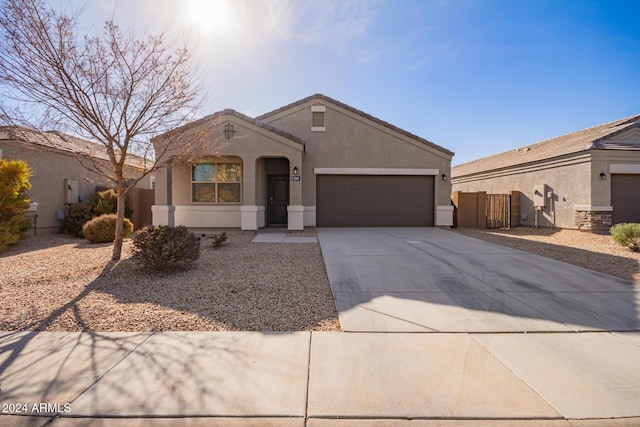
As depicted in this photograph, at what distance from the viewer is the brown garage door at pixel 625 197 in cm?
1349

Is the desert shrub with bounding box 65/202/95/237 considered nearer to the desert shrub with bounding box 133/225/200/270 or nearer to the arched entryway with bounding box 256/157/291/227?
the arched entryway with bounding box 256/157/291/227

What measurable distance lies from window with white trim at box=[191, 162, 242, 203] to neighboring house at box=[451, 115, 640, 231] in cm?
1456

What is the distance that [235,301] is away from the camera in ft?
15.6

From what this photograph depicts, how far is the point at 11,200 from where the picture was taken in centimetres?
895

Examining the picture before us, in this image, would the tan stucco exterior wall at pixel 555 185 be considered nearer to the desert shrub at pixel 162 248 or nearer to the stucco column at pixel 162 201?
the desert shrub at pixel 162 248

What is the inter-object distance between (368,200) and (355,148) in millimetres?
2434

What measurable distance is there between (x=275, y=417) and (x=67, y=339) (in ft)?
8.95

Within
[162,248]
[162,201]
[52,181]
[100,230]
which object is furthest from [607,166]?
[52,181]

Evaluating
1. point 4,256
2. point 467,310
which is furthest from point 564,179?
point 4,256

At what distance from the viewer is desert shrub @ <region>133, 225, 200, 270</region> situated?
6125mm

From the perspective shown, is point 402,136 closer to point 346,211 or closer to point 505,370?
point 346,211

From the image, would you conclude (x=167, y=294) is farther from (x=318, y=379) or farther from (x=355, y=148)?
(x=355, y=148)

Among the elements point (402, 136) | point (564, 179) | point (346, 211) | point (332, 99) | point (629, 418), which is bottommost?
point (629, 418)

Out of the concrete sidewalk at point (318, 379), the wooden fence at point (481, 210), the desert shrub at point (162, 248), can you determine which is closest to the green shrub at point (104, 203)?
the desert shrub at point (162, 248)
